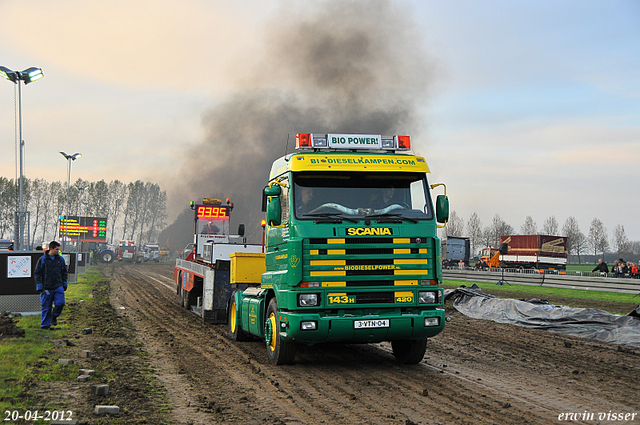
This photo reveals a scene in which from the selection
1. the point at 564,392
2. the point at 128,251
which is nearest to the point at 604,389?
the point at 564,392

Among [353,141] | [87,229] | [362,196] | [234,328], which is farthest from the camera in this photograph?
[87,229]

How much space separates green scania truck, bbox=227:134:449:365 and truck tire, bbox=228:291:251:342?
8.15 ft

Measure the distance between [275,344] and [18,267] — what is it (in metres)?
9.52

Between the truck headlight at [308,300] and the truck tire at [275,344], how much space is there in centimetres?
70

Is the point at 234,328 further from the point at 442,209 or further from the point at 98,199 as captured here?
the point at 98,199

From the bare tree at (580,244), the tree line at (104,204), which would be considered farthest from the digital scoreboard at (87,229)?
the bare tree at (580,244)

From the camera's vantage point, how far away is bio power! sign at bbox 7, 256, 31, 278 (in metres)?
14.5

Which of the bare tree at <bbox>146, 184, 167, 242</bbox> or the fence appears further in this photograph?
the bare tree at <bbox>146, 184, 167, 242</bbox>

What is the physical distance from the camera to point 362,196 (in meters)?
8.42

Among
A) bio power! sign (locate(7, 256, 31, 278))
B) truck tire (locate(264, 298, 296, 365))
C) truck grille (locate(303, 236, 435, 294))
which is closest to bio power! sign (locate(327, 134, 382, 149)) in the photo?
truck grille (locate(303, 236, 435, 294))

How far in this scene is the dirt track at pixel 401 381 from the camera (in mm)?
5984

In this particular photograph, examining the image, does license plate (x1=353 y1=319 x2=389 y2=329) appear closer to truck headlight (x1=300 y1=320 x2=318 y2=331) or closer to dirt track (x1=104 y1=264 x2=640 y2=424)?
truck headlight (x1=300 y1=320 x2=318 y2=331)

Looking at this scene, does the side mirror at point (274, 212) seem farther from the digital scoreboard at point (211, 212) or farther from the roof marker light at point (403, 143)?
the digital scoreboard at point (211, 212)

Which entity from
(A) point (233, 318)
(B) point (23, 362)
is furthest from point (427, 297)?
(B) point (23, 362)
